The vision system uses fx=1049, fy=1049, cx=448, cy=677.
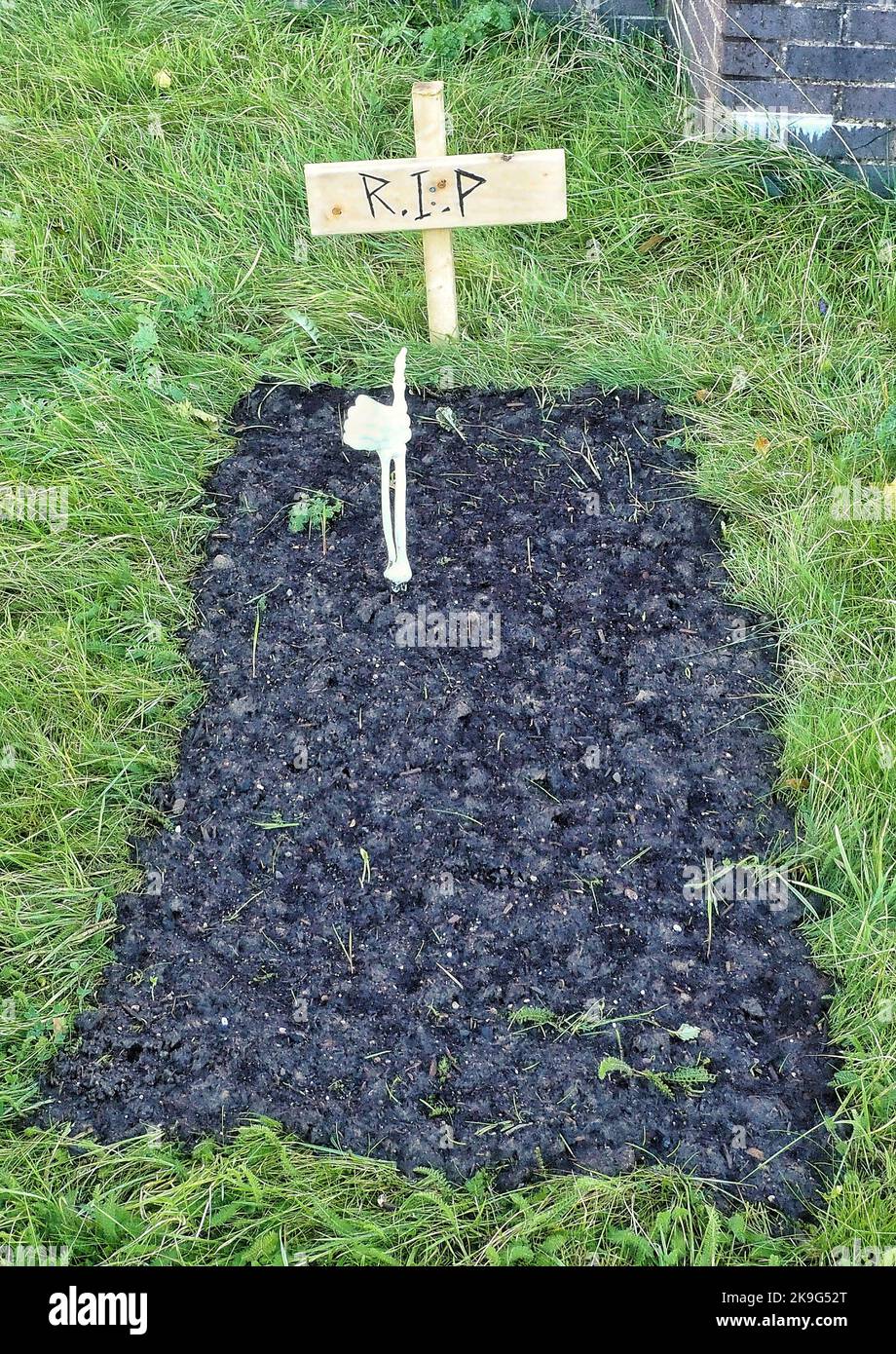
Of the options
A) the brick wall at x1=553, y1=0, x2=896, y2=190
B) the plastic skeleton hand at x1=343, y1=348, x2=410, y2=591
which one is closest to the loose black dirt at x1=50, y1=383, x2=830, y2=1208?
the plastic skeleton hand at x1=343, y1=348, x2=410, y2=591

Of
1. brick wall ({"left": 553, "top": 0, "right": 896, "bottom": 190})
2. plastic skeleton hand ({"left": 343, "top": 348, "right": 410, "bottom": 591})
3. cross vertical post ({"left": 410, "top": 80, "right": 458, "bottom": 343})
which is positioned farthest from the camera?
brick wall ({"left": 553, "top": 0, "right": 896, "bottom": 190})

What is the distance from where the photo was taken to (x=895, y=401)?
316 cm

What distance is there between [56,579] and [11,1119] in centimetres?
140

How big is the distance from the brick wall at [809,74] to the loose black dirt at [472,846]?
4.50 ft

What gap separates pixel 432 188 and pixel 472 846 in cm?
184

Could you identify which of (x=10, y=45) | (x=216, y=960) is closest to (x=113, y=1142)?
(x=216, y=960)

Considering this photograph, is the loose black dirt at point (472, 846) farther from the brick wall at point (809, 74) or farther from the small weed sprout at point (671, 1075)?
the brick wall at point (809, 74)

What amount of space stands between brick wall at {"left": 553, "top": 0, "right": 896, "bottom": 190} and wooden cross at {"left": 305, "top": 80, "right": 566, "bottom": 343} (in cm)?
107

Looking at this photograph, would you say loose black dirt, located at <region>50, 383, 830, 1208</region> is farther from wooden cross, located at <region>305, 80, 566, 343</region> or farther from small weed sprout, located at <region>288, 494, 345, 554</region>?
wooden cross, located at <region>305, 80, 566, 343</region>

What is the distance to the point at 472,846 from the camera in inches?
94.2

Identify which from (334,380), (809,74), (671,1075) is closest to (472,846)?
(671,1075)

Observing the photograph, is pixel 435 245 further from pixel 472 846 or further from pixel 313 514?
pixel 472 846

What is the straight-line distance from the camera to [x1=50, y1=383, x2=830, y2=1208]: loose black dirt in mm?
2100

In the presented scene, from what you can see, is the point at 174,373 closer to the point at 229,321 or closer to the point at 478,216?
the point at 229,321
